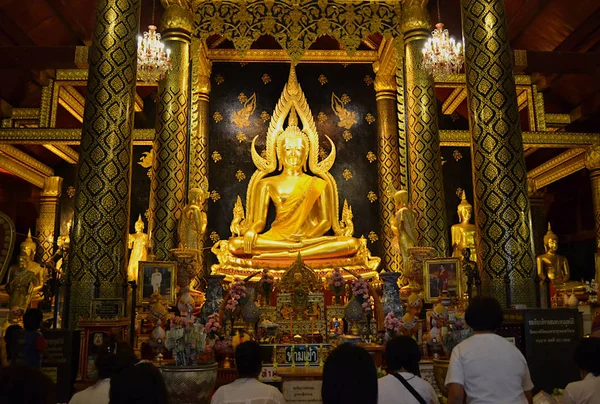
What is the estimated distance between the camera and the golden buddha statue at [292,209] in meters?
9.44

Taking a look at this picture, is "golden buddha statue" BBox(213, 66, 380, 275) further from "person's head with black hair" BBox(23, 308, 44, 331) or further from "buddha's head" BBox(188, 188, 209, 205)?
"person's head with black hair" BBox(23, 308, 44, 331)

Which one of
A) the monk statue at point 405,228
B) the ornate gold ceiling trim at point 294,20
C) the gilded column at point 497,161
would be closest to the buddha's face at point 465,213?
the monk statue at point 405,228

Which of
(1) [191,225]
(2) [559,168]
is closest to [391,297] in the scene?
(1) [191,225]

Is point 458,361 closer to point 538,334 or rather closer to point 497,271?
point 538,334

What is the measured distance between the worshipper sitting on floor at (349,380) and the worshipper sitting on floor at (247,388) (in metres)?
0.64

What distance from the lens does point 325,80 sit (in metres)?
11.5

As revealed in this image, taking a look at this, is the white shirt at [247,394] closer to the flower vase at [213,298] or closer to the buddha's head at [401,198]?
the flower vase at [213,298]

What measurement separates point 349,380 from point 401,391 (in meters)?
0.55

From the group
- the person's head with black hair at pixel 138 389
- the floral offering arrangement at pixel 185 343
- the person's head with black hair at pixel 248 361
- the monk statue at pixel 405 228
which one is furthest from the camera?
the monk statue at pixel 405 228

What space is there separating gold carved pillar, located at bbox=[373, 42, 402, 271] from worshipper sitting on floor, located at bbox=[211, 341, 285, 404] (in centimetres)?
731

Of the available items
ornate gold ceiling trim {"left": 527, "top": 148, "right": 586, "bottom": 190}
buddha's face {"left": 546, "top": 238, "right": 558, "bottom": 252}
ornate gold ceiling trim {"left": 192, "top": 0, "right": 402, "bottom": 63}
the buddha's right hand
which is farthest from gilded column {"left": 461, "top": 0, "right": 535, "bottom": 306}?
buddha's face {"left": 546, "top": 238, "right": 558, "bottom": 252}

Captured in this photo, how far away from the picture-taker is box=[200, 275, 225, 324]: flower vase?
20.2ft

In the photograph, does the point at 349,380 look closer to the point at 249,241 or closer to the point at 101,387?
the point at 101,387

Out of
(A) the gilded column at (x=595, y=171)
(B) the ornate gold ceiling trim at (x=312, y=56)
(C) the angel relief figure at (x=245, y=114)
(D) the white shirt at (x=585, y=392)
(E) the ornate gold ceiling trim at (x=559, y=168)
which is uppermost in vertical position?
(B) the ornate gold ceiling trim at (x=312, y=56)
